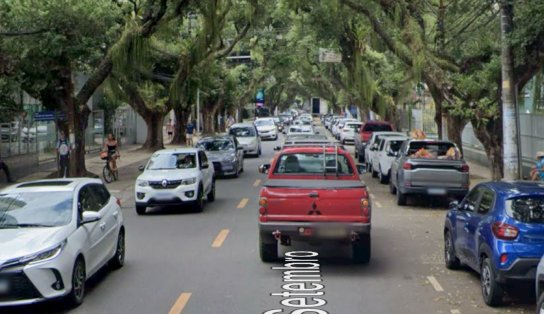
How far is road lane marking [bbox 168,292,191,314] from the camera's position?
945 cm

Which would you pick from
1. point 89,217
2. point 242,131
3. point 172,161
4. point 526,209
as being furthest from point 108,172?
point 526,209

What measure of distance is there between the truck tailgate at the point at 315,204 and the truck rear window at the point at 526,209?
8.06 ft

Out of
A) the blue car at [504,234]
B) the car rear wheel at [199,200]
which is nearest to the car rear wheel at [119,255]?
the blue car at [504,234]

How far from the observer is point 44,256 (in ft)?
29.6

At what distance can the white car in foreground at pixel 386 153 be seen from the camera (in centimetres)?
2511

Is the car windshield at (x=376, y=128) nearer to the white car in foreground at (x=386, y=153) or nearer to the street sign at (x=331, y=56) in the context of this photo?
the street sign at (x=331, y=56)

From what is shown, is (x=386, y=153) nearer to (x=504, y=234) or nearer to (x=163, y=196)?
(x=163, y=196)

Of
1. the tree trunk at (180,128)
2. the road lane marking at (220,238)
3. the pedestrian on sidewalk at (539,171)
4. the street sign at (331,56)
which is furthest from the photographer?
the tree trunk at (180,128)

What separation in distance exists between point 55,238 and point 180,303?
1778 millimetres

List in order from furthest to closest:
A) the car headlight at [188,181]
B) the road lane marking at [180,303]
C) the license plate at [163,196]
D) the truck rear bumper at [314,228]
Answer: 1. the car headlight at [188,181]
2. the license plate at [163,196]
3. the truck rear bumper at [314,228]
4. the road lane marking at [180,303]

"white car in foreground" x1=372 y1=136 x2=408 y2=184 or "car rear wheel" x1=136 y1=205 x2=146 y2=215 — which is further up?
"white car in foreground" x1=372 y1=136 x2=408 y2=184

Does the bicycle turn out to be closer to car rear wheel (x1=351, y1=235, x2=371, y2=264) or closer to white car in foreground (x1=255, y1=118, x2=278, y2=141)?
car rear wheel (x1=351, y1=235, x2=371, y2=264)

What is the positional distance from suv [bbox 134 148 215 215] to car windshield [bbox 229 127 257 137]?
19962mm

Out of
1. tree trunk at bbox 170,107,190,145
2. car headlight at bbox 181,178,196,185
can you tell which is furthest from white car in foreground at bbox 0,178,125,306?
tree trunk at bbox 170,107,190,145
